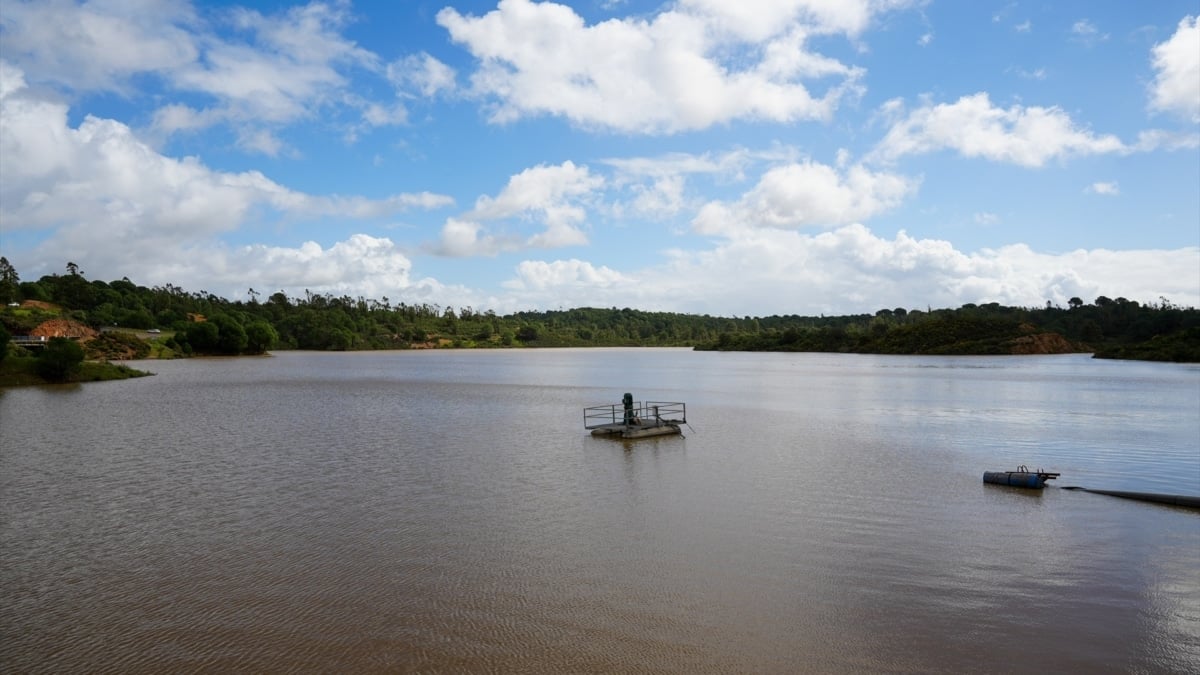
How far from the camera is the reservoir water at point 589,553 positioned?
324 inches

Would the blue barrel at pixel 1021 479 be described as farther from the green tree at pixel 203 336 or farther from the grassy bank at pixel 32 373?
the green tree at pixel 203 336

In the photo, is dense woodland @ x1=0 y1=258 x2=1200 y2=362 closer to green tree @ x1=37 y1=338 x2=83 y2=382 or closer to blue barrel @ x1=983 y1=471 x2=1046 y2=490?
green tree @ x1=37 y1=338 x2=83 y2=382

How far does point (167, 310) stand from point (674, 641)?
160591 millimetres

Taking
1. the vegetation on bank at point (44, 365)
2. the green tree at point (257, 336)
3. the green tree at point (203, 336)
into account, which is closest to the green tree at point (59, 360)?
the vegetation on bank at point (44, 365)

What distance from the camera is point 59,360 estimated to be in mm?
48219

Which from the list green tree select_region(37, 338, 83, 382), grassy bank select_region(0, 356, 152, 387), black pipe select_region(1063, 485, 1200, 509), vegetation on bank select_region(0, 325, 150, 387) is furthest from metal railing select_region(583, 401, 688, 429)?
grassy bank select_region(0, 356, 152, 387)

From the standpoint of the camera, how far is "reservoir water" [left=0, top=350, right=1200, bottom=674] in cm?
824

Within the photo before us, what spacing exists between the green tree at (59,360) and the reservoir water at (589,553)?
2829cm

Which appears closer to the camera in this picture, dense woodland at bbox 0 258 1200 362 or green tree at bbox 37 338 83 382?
green tree at bbox 37 338 83 382

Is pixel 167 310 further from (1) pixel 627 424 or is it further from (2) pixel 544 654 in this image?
(2) pixel 544 654

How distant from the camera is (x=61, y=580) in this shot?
10562 millimetres

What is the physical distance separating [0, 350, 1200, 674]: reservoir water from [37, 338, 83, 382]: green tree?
92.8ft

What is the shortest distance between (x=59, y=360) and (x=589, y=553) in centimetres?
5181

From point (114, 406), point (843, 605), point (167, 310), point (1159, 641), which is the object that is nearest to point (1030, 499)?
point (1159, 641)
